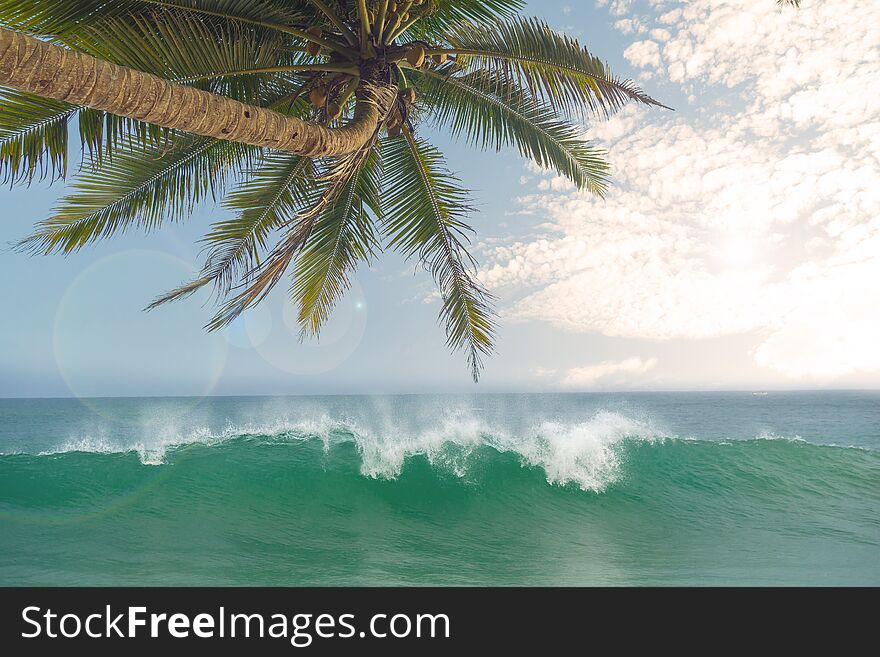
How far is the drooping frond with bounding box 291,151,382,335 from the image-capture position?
6.43 meters

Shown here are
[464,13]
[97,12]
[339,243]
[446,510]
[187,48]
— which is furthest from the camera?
[446,510]

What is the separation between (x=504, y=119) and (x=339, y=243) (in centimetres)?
252

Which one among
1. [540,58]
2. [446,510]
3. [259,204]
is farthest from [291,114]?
[446,510]

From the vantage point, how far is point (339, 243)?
266 inches

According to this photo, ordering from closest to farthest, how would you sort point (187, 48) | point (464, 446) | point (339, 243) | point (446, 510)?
point (187, 48) < point (339, 243) < point (446, 510) < point (464, 446)

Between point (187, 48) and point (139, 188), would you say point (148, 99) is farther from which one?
point (139, 188)

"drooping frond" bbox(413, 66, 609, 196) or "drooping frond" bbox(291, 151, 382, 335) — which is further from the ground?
"drooping frond" bbox(413, 66, 609, 196)

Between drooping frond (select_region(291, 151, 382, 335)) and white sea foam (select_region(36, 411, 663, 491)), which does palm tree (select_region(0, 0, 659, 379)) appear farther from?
white sea foam (select_region(36, 411, 663, 491))

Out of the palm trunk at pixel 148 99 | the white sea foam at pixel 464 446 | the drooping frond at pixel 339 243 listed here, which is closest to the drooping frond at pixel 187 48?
the palm trunk at pixel 148 99

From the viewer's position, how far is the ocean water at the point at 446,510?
26.2 feet

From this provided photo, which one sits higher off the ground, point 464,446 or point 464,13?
point 464,13

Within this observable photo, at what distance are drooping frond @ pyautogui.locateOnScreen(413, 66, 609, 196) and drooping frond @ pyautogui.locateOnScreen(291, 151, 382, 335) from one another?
3.32 feet

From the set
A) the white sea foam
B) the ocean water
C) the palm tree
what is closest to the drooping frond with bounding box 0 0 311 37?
the palm tree

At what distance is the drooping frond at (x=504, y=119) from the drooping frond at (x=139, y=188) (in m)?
2.22
